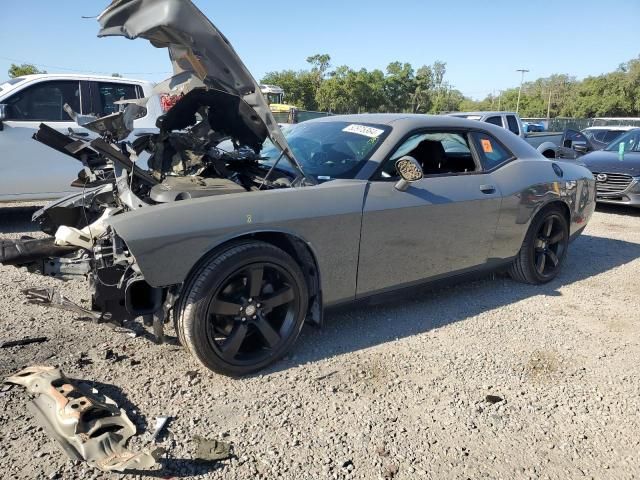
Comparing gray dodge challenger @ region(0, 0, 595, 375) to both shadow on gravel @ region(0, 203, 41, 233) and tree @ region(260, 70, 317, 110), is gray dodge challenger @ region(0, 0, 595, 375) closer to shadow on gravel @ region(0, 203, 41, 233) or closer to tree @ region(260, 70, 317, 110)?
shadow on gravel @ region(0, 203, 41, 233)

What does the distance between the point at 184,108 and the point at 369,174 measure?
1.29 metres

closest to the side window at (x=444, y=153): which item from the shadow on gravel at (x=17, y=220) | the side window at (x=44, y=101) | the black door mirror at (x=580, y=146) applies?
the side window at (x=44, y=101)

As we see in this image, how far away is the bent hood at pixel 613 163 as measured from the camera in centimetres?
897

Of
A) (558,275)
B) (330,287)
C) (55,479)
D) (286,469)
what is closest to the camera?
(55,479)

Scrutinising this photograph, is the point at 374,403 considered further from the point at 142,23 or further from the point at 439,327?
the point at 142,23

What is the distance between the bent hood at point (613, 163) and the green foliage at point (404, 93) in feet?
139

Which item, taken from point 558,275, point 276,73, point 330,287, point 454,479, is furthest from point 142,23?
point 276,73

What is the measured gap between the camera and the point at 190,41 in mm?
2746

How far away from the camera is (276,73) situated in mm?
59906

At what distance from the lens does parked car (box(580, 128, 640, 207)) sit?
29.0ft

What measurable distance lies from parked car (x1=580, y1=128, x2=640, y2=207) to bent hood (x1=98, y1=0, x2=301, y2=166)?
25.8 feet

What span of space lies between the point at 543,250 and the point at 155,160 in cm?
360

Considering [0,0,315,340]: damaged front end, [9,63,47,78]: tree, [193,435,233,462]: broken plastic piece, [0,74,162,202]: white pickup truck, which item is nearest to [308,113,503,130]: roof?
[0,0,315,340]: damaged front end

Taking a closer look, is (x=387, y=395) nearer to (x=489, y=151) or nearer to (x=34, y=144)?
(x=489, y=151)
